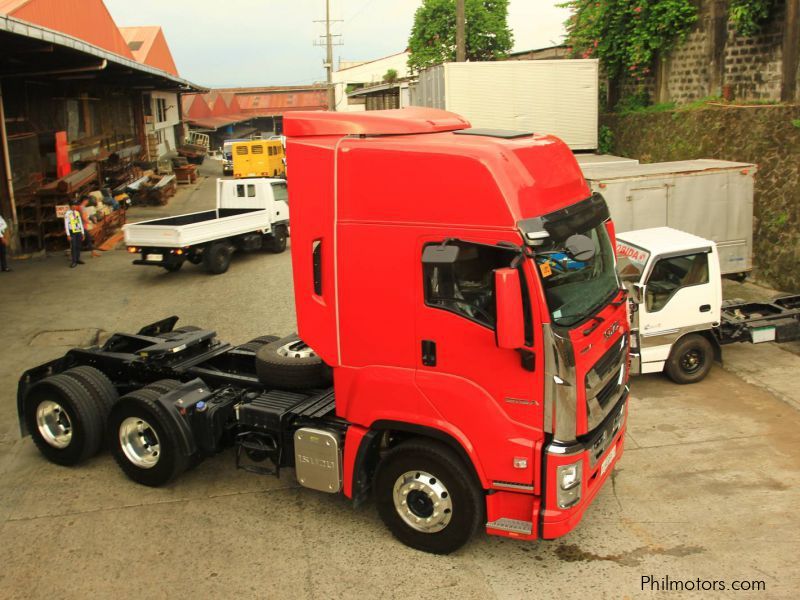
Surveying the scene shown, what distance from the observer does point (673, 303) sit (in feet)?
32.3

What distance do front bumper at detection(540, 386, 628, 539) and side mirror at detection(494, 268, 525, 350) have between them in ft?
3.19

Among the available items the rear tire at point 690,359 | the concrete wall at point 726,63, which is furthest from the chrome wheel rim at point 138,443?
the concrete wall at point 726,63

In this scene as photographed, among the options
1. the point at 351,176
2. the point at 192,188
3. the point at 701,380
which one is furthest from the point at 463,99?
the point at 192,188

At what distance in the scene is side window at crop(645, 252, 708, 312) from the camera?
32.7 feet

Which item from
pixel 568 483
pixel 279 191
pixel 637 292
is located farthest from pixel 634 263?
pixel 279 191

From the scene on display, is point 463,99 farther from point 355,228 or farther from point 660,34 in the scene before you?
point 355,228

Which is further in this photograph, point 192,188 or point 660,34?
point 192,188

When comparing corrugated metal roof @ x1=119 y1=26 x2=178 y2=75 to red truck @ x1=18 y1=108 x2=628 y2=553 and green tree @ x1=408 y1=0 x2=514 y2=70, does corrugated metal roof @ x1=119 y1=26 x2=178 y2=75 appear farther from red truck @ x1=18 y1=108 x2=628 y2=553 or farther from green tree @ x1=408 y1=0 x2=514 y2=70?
red truck @ x1=18 y1=108 x2=628 y2=553

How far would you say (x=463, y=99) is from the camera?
19.7 m

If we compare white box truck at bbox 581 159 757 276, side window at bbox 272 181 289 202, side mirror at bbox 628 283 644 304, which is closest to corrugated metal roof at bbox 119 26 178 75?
side window at bbox 272 181 289 202

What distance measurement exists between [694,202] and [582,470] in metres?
9.20

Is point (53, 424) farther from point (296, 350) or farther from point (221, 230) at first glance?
point (221, 230)

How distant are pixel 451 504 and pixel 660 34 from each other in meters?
19.0

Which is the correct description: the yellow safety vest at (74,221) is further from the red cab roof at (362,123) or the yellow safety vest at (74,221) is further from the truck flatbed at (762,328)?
the truck flatbed at (762,328)
